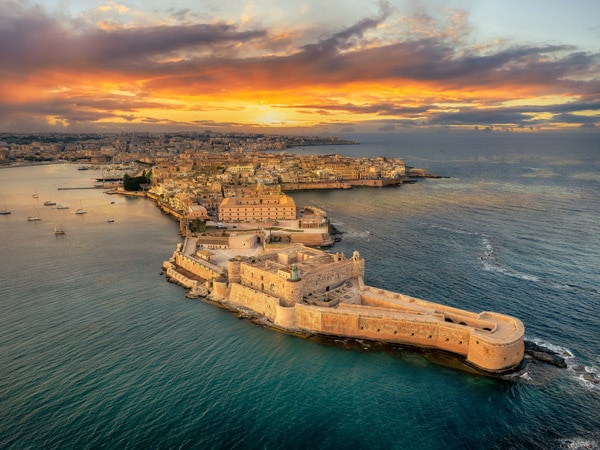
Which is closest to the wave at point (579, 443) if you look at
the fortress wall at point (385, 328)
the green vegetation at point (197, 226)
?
the fortress wall at point (385, 328)

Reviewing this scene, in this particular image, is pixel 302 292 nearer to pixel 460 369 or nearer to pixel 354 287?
pixel 354 287

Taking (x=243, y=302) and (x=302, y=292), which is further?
(x=243, y=302)

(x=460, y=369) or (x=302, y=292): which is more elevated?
(x=302, y=292)

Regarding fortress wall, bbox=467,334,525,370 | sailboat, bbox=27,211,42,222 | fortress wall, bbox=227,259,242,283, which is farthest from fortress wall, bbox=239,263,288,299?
sailboat, bbox=27,211,42,222

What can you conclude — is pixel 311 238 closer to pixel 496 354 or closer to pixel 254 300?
pixel 254 300

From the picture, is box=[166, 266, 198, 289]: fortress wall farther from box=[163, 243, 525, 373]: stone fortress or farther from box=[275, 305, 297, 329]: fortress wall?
box=[275, 305, 297, 329]: fortress wall

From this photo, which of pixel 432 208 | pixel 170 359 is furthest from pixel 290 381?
pixel 432 208
